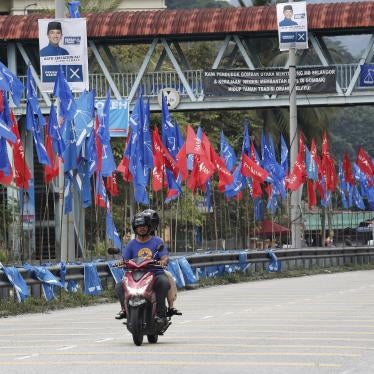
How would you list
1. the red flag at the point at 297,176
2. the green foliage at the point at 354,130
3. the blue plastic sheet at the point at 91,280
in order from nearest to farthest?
the blue plastic sheet at the point at 91,280, the red flag at the point at 297,176, the green foliage at the point at 354,130

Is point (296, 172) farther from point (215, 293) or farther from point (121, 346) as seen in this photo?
point (121, 346)

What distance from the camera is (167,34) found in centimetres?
4694

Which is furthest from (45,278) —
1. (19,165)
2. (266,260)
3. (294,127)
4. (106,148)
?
(294,127)

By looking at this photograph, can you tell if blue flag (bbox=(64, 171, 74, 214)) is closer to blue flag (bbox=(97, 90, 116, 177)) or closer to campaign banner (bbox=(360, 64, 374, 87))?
blue flag (bbox=(97, 90, 116, 177))

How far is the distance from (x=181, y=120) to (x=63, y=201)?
3398 centimetres

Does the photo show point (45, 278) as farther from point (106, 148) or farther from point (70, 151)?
point (106, 148)

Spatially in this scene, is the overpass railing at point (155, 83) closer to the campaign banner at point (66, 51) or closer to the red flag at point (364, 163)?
the red flag at point (364, 163)

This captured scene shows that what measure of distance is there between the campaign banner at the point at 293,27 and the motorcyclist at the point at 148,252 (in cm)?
2355

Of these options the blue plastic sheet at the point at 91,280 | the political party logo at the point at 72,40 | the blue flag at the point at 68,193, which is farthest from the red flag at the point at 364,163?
the political party logo at the point at 72,40

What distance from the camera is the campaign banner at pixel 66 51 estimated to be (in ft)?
86.3

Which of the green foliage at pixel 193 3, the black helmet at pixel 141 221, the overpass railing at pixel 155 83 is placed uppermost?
the green foliage at pixel 193 3

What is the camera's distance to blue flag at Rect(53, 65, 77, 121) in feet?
92.2

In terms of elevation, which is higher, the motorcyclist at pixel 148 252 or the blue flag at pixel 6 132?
the blue flag at pixel 6 132

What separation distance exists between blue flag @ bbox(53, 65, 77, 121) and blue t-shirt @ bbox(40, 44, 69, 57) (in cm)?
99
